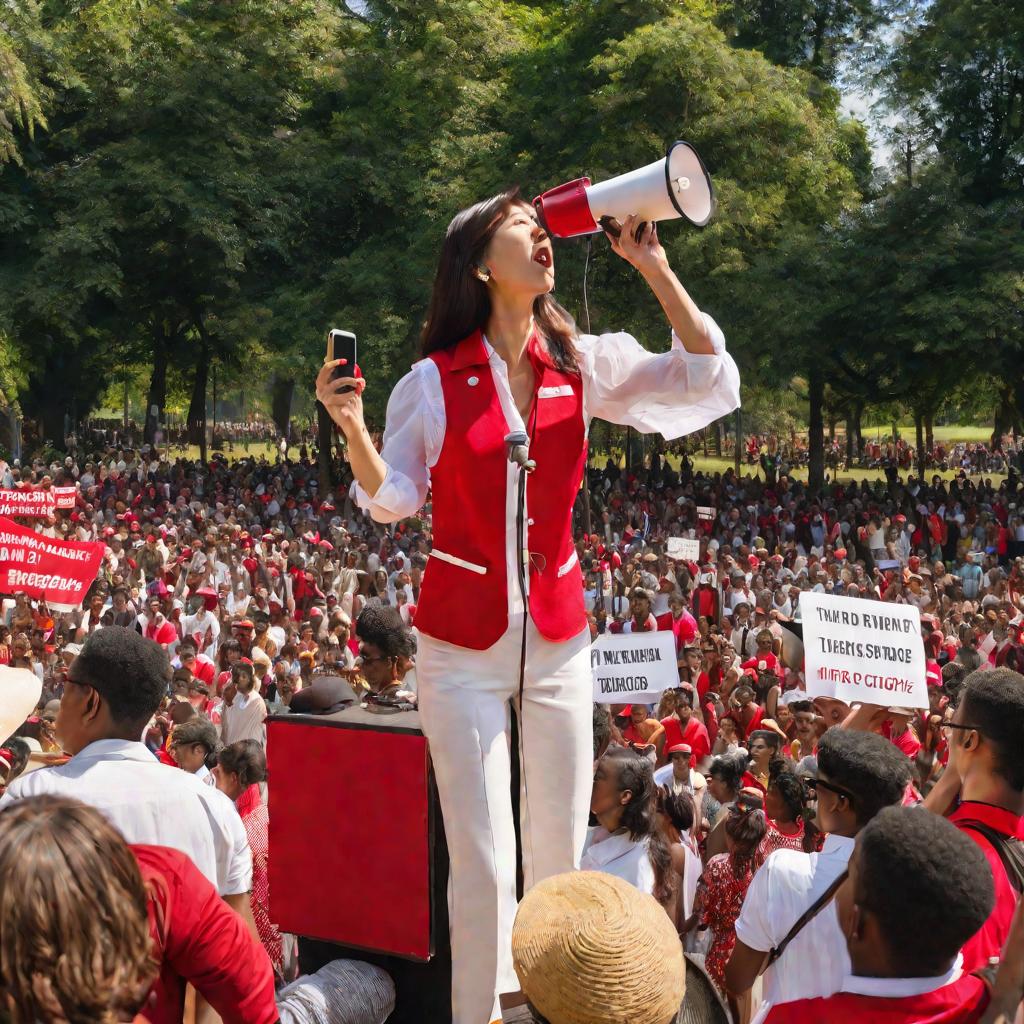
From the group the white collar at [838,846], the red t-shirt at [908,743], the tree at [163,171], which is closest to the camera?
the white collar at [838,846]

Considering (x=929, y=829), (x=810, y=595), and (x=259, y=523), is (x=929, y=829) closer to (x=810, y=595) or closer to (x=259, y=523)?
(x=810, y=595)

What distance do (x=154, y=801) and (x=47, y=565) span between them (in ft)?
31.7

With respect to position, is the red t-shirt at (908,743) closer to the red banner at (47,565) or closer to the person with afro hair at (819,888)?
the person with afro hair at (819,888)

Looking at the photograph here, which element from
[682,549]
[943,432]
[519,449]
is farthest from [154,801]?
[943,432]

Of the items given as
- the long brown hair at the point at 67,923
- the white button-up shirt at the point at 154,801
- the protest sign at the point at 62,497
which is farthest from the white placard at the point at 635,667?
the protest sign at the point at 62,497

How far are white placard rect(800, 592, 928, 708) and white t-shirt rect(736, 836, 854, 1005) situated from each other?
256cm

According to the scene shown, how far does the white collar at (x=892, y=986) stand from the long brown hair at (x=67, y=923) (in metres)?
1.18

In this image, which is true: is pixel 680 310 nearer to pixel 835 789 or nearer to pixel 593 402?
pixel 593 402

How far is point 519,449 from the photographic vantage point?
11.2 ft

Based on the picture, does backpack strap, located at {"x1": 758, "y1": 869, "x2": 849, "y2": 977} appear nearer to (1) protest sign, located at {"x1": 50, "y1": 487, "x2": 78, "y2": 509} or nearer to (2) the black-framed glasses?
(2) the black-framed glasses

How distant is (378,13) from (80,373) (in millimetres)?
13084

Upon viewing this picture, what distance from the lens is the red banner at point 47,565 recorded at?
11984mm

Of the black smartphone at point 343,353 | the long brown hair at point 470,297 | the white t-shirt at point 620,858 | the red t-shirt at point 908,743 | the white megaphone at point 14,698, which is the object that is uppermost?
the long brown hair at point 470,297

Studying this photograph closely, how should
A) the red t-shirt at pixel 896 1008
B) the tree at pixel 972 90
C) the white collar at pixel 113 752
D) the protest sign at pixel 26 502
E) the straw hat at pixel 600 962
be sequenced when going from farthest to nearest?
the tree at pixel 972 90 → the protest sign at pixel 26 502 → the white collar at pixel 113 752 → the red t-shirt at pixel 896 1008 → the straw hat at pixel 600 962
